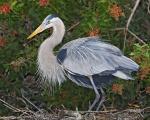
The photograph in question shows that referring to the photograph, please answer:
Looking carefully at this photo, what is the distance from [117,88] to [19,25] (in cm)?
121

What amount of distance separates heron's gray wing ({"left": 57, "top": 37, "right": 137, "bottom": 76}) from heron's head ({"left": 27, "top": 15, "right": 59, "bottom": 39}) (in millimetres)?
268

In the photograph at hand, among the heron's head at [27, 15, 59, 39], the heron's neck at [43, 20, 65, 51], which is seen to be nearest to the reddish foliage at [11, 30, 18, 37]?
the heron's head at [27, 15, 59, 39]

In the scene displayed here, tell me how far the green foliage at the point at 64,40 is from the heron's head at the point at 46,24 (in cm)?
39

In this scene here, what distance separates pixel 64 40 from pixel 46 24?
595 millimetres

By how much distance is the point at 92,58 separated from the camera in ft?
27.5

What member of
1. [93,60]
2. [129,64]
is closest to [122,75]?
[129,64]

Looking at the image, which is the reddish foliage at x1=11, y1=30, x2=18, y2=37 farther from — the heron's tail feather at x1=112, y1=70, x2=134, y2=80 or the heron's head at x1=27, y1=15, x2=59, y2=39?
the heron's tail feather at x1=112, y1=70, x2=134, y2=80

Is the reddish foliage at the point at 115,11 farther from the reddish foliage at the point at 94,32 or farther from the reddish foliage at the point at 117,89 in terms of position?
the reddish foliage at the point at 117,89

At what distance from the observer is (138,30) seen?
9352 mm

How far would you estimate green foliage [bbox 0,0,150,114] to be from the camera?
29.1ft

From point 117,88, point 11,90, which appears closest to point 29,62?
point 11,90

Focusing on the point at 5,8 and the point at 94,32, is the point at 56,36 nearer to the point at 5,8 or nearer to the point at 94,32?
the point at 94,32

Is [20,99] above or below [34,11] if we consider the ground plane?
below

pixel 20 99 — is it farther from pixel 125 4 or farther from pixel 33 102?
pixel 125 4
